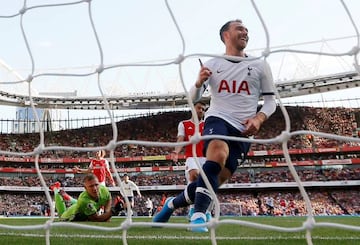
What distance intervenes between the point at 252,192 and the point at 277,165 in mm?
2676

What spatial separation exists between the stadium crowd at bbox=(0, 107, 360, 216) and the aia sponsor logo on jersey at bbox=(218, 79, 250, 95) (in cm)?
2292

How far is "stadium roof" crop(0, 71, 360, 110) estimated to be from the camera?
94.1 ft

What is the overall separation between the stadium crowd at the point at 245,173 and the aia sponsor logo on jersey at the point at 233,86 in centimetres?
2292

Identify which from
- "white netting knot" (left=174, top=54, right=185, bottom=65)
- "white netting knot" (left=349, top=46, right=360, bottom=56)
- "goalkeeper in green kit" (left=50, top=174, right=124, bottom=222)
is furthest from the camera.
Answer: "goalkeeper in green kit" (left=50, top=174, right=124, bottom=222)

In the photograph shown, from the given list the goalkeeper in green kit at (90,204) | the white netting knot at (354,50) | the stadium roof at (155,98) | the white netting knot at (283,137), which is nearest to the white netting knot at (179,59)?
the white netting knot at (283,137)

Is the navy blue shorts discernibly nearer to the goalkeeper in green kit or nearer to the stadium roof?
the goalkeeper in green kit

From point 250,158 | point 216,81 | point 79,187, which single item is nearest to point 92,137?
point 79,187

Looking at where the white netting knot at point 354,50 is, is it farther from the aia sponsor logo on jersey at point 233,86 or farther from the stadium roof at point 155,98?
the stadium roof at point 155,98

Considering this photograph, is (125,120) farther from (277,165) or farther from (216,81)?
(216,81)

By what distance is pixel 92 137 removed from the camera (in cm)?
3756

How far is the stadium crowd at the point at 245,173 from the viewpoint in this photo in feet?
95.8

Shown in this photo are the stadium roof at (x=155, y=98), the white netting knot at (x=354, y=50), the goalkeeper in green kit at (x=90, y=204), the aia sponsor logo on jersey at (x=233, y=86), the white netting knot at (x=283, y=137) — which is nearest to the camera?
the white netting knot at (x=283, y=137)

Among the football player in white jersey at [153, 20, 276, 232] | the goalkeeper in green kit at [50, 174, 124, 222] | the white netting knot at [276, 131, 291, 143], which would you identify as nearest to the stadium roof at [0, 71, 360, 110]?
the goalkeeper in green kit at [50, 174, 124, 222]

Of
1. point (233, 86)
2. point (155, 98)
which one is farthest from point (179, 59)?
point (155, 98)
